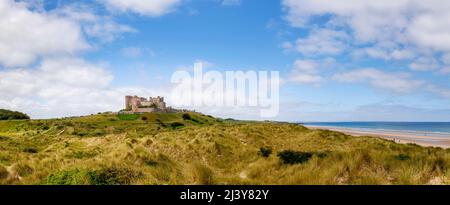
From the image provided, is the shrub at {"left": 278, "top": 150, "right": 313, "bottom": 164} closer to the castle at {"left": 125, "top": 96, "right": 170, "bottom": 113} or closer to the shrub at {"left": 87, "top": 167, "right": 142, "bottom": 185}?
the shrub at {"left": 87, "top": 167, "right": 142, "bottom": 185}

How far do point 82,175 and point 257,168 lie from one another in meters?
6.81

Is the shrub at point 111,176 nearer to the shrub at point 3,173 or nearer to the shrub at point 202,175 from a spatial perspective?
the shrub at point 202,175

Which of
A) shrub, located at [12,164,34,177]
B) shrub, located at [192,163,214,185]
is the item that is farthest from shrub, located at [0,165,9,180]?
shrub, located at [192,163,214,185]

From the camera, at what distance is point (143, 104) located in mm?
146125

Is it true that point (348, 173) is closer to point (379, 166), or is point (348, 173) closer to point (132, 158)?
point (379, 166)

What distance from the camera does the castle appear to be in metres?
134

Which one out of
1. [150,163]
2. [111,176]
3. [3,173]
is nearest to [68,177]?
[111,176]

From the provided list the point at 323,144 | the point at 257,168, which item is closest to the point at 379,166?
the point at 257,168

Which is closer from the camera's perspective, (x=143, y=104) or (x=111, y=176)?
(x=111, y=176)

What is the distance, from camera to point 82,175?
10.1m

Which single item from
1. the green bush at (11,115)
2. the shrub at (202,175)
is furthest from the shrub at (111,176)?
the green bush at (11,115)

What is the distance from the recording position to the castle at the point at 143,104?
440ft

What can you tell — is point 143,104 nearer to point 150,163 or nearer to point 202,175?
point 150,163

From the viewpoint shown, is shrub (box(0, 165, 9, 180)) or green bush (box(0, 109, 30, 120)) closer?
shrub (box(0, 165, 9, 180))
